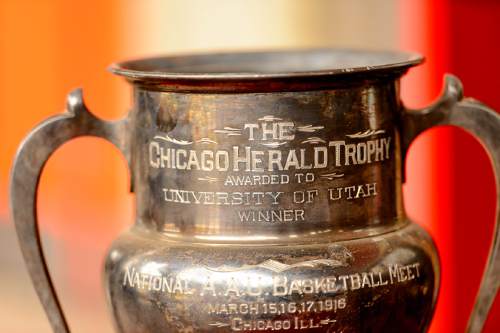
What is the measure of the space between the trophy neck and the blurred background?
1.09 meters

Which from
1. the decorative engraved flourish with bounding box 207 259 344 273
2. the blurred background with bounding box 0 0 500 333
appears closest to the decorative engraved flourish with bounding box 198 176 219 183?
the decorative engraved flourish with bounding box 207 259 344 273

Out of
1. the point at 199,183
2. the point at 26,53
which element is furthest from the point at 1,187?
the point at 199,183

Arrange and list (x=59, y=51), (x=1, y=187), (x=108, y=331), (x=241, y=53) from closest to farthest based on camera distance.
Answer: (x=241, y=53) → (x=108, y=331) → (x=59, y=51) → (x=1, y=187)

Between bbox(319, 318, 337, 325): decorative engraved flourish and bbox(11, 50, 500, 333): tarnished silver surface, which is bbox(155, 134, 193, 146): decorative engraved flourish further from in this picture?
bbox(319, 318, 337, 325): decorative engraved flourish

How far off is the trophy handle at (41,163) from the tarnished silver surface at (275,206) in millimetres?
12

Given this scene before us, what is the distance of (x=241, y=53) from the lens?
179cm

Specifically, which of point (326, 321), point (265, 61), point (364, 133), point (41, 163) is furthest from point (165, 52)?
point (326, 321)

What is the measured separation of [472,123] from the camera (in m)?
1.51

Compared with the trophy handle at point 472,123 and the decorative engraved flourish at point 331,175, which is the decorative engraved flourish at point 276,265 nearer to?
the decorative engraved flourish at point 331,175

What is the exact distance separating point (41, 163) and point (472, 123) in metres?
0.59

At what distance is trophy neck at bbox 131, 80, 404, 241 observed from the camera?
1388 mm

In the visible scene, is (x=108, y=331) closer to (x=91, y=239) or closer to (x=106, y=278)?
(x=91, y=239)

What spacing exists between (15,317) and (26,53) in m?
0.85

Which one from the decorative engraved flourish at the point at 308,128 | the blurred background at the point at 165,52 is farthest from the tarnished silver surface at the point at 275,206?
the blurred background at the point at 165,52
